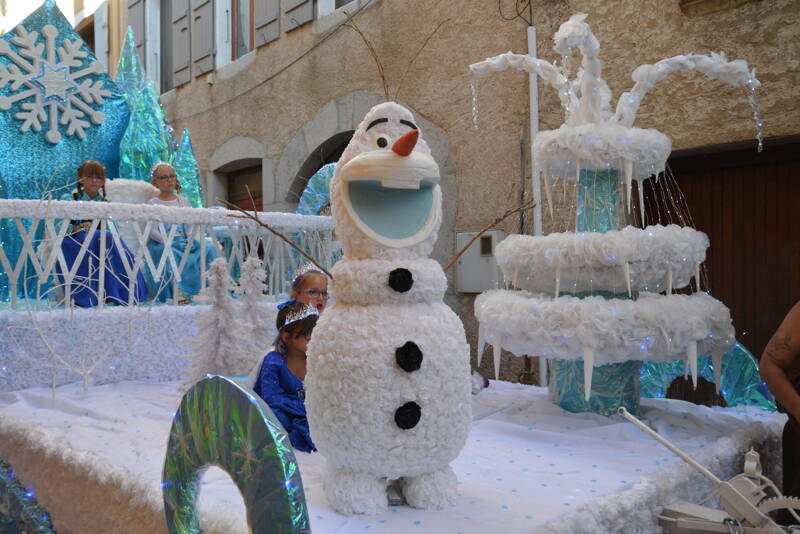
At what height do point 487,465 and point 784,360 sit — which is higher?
point 784,360

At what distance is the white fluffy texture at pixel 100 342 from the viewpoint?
3045mm

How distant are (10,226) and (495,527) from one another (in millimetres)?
4257

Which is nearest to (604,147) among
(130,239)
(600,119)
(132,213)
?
(600,119)

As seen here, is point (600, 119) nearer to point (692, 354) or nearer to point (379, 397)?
point (692, 354)

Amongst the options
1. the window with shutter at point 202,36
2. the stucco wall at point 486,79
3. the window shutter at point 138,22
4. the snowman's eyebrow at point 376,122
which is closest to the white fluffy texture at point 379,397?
the snowman's eyebrow at point 376,122

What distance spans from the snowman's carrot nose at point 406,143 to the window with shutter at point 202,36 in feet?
23.4

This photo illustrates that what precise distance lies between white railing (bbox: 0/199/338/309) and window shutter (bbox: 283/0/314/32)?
2.65 meters

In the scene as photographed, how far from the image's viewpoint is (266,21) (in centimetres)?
686

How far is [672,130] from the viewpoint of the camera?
12.0 feet

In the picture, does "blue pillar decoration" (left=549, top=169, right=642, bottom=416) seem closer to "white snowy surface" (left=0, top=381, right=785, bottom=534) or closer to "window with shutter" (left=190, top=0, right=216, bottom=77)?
"white snowy surface" (left=0, top=381, right=785, bottom=534)

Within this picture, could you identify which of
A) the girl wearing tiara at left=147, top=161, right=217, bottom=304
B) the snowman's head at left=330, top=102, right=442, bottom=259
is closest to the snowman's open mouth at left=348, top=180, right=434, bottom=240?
the snowman's head at left=330, top=102, right=442, bottom=259

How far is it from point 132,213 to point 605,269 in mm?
2349

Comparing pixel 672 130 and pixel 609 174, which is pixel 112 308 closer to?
pixel 609 174

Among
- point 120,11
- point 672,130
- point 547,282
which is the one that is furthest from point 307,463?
point 120,11
